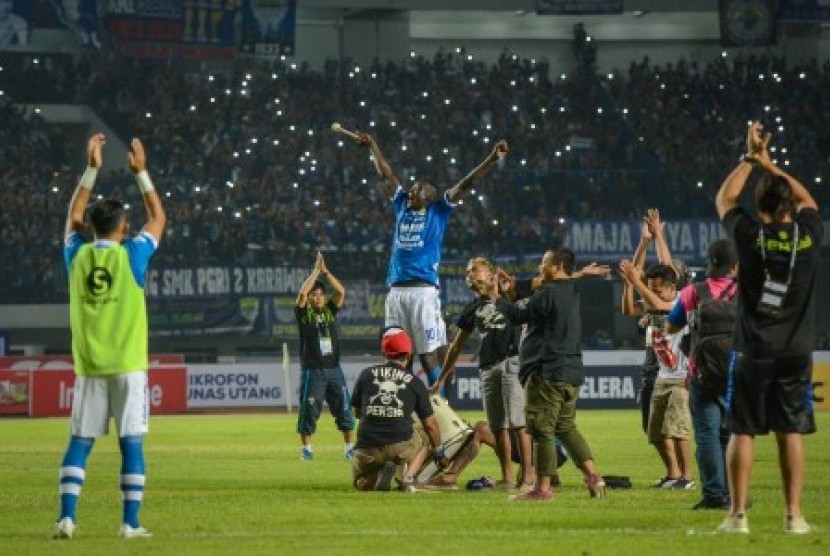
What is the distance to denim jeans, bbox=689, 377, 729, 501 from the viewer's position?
15.0m

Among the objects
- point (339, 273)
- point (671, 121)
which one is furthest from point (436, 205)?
point (671, 121)

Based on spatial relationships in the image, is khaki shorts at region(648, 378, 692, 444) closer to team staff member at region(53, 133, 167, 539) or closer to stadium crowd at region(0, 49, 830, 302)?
team staff member at region(53, 133, 167, 539)

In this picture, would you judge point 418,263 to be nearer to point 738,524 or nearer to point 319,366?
point 319,366

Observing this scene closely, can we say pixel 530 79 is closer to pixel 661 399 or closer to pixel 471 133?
pixel 471 133

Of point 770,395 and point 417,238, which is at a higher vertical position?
point 417,238

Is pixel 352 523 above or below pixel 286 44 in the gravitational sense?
below

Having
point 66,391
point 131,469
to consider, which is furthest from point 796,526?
point 66,391

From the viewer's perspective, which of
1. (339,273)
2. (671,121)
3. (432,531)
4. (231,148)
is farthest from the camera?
(671,121)

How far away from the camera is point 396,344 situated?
18234 millimetres

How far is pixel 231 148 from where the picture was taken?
57.8 m

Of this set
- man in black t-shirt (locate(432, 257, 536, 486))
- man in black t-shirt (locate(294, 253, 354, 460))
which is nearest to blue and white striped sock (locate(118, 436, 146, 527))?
man in black t-shirt (locate(432, 257, 536, 486))

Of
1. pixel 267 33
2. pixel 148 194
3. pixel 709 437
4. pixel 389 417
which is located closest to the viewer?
pixel 148 194

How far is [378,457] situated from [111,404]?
589cm

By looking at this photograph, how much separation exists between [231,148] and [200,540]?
45603 millimetres
